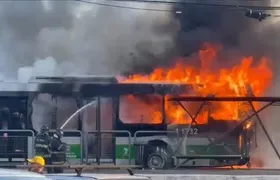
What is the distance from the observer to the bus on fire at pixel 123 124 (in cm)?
1869

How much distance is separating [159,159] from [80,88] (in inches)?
124

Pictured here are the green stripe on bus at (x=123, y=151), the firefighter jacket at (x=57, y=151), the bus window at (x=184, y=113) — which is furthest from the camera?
the bus window at (x=184, y=113)

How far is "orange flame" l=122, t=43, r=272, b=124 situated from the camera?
19.7 m

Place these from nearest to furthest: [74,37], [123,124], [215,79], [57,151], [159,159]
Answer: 1. [57,151]
2. [159,159]
3. [123,124]
4. [215,79]
5. [74,37]

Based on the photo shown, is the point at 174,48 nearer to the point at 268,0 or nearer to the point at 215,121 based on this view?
the point at 268,0

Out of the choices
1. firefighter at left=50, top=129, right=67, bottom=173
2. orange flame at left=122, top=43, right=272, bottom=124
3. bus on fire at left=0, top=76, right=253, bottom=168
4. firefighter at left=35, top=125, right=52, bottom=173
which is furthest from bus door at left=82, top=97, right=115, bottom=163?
firefighter at left=35, top=125, right=52, bottom=173

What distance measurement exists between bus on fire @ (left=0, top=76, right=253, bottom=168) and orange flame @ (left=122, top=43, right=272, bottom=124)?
80mm

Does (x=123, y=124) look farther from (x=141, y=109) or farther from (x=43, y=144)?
(x=43, y=144)

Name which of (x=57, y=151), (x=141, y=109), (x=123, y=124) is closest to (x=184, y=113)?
(x=141, y=109)

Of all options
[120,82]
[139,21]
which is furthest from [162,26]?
[120,82]

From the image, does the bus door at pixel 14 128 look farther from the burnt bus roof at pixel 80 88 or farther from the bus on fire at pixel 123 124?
the burnt bus roof at pixel 80 88

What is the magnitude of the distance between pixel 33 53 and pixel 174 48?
5.24m

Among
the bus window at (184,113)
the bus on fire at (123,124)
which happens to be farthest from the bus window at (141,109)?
the bus window at (184,113)

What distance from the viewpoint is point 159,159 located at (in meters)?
18.9
